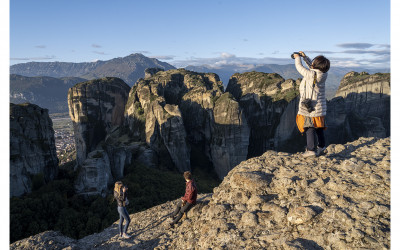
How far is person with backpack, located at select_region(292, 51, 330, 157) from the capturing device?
26.5 feet

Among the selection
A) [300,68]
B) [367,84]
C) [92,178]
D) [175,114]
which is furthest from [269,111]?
[300,68]

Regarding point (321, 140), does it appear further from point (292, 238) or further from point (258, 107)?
point (258, 107)

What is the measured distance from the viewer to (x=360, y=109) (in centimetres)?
6738

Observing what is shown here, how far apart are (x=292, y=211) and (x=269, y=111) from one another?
53808 mm

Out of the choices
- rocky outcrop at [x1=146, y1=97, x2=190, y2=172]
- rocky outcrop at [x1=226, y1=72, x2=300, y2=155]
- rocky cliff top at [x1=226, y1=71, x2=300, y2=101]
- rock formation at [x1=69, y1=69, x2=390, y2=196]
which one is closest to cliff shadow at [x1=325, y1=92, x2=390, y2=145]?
rock formation at [x1=69, y1=69, x2=390, y2=196]

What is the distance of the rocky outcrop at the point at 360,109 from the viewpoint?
2373 inches

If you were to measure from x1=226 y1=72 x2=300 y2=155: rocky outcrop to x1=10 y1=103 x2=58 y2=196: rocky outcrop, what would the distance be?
43.2 meters

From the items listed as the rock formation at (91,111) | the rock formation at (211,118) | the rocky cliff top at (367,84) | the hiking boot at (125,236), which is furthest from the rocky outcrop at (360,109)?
the hiking boot at (125,236)

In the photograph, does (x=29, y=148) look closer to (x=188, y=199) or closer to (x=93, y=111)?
(x=93, y=111)

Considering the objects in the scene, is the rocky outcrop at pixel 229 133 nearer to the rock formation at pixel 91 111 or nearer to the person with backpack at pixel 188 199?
the rock formation at pixel 91 111

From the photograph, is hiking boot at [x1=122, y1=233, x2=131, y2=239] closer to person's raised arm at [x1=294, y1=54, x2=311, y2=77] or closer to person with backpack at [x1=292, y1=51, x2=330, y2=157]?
person with backpack at [x1=292, y1=51, x2=330, y2=157]

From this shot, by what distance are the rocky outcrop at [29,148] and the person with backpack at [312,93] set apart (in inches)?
1381

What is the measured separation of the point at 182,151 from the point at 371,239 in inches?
1982

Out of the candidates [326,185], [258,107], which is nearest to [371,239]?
[326,185]
